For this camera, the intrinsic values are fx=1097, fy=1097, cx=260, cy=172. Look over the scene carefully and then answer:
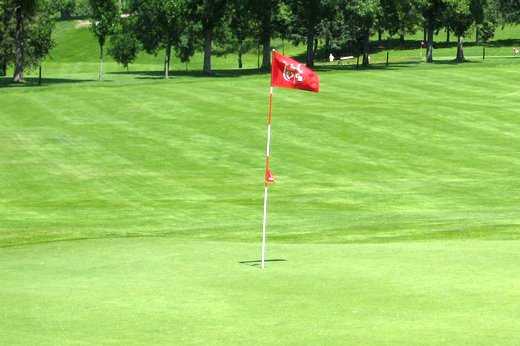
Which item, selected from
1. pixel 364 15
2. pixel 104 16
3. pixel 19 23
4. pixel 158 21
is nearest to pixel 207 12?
pixel 158 21

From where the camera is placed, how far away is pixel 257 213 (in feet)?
114

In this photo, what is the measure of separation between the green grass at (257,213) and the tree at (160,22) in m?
20.4

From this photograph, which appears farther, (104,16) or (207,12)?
(207,12)

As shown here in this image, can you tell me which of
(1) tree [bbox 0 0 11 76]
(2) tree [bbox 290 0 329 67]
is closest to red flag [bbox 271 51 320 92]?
(2) tree [bbox 290 0 329 67]

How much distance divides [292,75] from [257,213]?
46.6ft

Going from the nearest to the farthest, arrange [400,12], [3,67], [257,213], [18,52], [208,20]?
1. [257,213]
2. [18,52]
3. [208,20]
4. [400,12]
5. [3,67]

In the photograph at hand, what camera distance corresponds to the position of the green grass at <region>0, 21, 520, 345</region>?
51.5ft

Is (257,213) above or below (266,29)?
below

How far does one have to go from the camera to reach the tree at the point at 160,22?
10188cm

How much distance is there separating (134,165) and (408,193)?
13.0 metres

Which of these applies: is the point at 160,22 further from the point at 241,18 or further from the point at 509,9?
the point at 509,9

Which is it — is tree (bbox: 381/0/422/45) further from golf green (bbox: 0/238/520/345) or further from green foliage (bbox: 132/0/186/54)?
golf green (bbox: 0/238/520/345)

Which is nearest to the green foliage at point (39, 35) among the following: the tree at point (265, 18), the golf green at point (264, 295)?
the tree at point (265, 18)

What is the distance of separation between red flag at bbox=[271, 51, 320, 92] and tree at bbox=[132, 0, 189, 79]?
3051 inches
